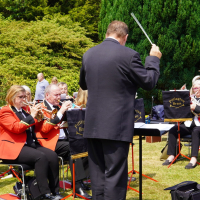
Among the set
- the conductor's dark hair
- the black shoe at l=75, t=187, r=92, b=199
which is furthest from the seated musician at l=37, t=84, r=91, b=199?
the conductor's dark hair

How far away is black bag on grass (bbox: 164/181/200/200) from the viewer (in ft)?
10.9

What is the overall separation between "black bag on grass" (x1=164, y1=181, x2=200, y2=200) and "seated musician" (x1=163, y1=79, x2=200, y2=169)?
254 centimetres

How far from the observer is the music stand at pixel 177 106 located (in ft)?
19.8

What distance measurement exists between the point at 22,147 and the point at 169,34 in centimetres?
1004

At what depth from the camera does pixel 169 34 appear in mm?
13031

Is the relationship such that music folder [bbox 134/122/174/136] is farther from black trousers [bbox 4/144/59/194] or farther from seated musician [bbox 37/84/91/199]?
black trousers [bbox 4/144/59/194]

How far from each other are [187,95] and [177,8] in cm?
812

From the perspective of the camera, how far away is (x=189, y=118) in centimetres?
610

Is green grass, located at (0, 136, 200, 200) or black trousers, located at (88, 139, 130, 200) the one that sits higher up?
black trousers, located at (88, 139, 130, 200)

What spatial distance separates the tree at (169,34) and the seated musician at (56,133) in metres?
8.77

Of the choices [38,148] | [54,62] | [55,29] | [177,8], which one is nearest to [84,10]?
[55,29]

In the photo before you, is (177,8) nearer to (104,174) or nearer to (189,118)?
Result: (189,118)

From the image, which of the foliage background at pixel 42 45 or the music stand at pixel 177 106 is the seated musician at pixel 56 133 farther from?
the foliage background at pixel 42 45

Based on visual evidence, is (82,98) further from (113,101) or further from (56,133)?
(113,101)
